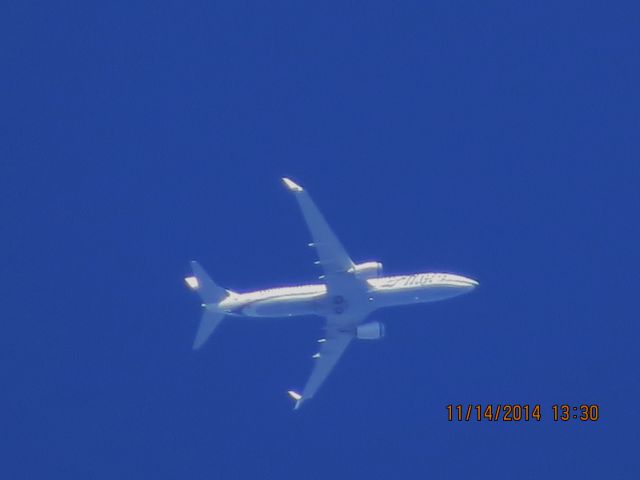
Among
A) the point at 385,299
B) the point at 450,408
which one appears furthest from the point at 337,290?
the point at 450,408

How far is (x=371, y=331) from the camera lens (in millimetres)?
82875

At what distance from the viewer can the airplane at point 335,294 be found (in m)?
80.4

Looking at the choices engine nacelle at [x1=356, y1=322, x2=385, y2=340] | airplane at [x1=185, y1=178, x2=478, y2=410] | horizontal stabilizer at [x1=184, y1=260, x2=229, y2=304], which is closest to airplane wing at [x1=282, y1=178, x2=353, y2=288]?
airplane at [x1=185, y1=178, x2=478, y2=410]

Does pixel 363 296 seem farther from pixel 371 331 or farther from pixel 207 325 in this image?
pixel 207 325

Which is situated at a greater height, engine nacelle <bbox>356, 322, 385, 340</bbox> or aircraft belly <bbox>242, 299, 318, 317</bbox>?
aircraft belly <bbox>242, 299, 318, 317</bbox>

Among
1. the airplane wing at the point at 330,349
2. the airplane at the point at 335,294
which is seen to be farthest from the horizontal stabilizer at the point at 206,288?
the airplane wing at the point at 330,349

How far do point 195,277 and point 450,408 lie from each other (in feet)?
78.4

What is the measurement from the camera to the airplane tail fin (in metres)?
83.6

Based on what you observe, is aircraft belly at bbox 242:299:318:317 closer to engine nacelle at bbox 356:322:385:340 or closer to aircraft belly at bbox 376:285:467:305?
engine nacelle at bbox 356:322:385:340

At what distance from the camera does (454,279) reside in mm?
81750

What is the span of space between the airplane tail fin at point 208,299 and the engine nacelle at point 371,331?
10.7 metres

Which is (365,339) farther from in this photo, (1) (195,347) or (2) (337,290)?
(1) (195,347)

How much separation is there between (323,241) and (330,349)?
1219 cm

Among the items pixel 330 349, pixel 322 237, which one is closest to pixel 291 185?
pixel 322 237
